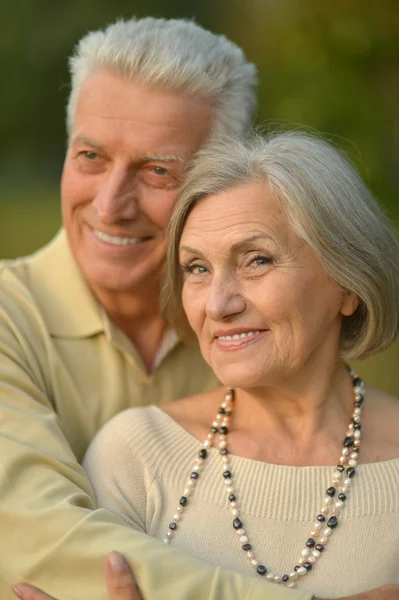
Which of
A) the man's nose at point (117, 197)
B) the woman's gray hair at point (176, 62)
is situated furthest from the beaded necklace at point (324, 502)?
the woman's gray hair at point (176, 62)

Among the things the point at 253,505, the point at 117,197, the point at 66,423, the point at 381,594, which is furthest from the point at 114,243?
the point at 381,594

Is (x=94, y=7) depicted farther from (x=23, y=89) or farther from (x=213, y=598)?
(x=213, y=598)

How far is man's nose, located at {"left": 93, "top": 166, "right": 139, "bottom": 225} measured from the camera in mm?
→ 3340

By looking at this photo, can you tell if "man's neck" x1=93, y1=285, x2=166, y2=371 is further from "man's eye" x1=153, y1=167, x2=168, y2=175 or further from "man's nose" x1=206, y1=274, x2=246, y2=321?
"man's nose" x1=206, y1=274, x2=246, y2=321

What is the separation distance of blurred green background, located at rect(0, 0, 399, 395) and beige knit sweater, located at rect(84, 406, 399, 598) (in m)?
1.13

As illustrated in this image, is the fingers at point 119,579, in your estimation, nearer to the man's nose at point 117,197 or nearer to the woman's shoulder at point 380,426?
the woman's shoulder at point 380,426

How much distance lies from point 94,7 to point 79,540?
11.4 metres

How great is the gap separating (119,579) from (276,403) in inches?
31.5

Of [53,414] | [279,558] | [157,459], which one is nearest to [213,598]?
[279,558]

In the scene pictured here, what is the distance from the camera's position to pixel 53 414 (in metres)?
3.04

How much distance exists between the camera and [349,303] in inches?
122

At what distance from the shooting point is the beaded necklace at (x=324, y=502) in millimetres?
2859

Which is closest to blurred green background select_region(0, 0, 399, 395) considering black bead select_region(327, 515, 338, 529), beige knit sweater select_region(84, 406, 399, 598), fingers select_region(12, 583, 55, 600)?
beige knit sweater select_region(84, 406, 399, 598)

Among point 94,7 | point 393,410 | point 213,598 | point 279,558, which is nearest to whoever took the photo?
point 213,598
